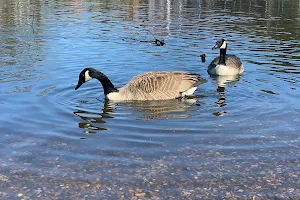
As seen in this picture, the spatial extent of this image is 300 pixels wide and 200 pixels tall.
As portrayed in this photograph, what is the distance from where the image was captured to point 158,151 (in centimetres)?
818

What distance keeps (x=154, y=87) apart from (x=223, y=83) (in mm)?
4060

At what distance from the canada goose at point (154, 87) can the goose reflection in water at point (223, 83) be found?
0.97 metres

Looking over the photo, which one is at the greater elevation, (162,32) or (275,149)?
(162,32)

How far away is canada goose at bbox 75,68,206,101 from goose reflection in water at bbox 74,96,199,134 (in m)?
0.20

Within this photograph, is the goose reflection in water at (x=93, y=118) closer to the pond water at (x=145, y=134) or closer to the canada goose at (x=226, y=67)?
the pond water at (x=145, y=134)

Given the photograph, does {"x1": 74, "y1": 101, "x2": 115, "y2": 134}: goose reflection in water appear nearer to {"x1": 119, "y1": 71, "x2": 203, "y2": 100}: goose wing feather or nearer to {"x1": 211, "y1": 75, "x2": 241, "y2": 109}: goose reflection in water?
{"x1": 119, "y1": 71, "x2": 203, "y2": 100}: goose wing feather

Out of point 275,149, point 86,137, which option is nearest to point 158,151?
point 86,137

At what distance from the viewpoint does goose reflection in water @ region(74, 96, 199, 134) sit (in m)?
10.1

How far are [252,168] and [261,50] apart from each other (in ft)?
52.5

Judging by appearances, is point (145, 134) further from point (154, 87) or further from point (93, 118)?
point (154, 87)

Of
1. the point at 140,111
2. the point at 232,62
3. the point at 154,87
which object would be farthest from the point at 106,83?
the point at 232,62

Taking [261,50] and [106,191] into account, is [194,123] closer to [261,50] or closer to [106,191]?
[106,191]

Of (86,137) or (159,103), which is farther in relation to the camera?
(159,103)

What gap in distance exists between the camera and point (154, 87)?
12.1 m
